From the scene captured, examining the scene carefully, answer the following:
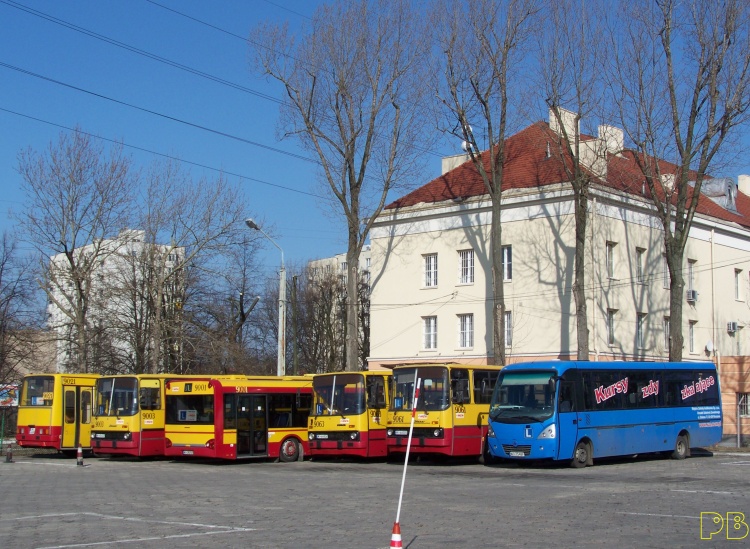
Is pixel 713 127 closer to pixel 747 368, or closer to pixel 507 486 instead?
pixel 747 368

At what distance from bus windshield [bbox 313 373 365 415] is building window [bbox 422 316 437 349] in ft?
62.9

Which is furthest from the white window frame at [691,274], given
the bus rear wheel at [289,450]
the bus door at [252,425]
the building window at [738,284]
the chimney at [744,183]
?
the bus door at [252,425]

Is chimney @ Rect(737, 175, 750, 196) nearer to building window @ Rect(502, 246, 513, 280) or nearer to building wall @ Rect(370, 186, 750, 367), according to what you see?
building wall @ Rect(370, 186, 750, 367)

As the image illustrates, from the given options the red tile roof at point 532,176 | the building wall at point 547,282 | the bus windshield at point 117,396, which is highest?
the red tile roof at point 532,176

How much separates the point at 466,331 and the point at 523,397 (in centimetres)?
2122

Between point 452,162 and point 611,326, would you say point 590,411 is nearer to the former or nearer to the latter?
point 611,326

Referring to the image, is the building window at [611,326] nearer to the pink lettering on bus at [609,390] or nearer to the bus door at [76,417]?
the pink lettering on bus at [609,390]

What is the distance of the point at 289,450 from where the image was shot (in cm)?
2941

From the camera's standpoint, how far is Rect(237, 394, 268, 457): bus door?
92.1 feet

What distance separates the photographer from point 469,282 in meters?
45.9

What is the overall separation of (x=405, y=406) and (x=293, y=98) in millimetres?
19320

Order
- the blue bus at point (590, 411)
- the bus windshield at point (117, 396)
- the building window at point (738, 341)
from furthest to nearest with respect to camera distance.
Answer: the building window at point (738, 341) → the bus windshield at point (117, 396) → the blue bus at point (590, 411)

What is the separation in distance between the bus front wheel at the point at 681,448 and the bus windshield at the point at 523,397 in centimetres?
584

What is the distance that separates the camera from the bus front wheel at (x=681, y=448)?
91.1 ft
